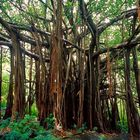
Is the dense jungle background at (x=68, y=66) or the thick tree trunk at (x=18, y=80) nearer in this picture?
the dense jungle background at (x=68, y=66)

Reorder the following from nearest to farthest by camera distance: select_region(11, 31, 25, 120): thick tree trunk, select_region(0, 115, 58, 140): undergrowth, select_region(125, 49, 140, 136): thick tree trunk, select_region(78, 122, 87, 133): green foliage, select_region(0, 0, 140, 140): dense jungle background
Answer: select_region(0, 115, 58, 140): undergrowth → select_region(0, 0, 140, 140): dense jungle background → select_region(11, 31, 25, 120): thick tree trunk → select_region(78, 122, 87, 133): green foliage → select_region(125, 49, 140, 136): thick tree trunk

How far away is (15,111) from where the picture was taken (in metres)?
5.81

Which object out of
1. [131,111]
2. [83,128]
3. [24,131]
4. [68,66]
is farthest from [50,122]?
[131,111]

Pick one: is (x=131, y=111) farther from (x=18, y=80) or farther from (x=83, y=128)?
(x=18, y=80)

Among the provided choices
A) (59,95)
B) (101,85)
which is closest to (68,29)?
(101,85)

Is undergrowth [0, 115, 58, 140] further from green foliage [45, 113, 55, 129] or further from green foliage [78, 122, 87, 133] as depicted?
green foliage [78, 122, 87, 133]

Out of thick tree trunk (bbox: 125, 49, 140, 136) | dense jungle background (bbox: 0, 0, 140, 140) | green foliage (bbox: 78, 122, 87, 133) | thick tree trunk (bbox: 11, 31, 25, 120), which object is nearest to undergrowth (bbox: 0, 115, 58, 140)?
dense jungle background (bbox: 0, 0, 140, 140)

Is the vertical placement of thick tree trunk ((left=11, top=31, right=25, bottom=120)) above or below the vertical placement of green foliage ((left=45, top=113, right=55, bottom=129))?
above

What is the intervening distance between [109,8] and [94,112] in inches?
77.5

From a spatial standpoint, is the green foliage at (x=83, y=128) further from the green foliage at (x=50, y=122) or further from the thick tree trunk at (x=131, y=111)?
the thick tree trunk at (x=131, y=111)

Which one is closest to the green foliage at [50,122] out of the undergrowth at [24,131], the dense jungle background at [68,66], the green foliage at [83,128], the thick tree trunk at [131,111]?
the dense jungle background at [68,66]

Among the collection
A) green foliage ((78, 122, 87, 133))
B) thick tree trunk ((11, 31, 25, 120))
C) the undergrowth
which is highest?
thick tree trunk ((11, 31, 25, 120))

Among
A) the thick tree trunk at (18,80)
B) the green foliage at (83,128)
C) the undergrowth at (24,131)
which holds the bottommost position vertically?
the green foliage at (83,128)

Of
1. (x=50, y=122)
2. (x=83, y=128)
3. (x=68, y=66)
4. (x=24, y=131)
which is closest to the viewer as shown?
(x=24, y=131)
